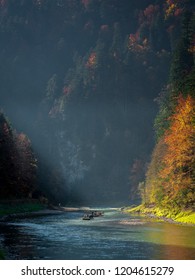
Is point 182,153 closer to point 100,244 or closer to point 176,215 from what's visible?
point 176,215

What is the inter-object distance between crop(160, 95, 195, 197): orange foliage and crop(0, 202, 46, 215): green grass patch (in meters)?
29.7

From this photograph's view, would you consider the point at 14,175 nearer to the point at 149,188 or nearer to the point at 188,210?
the point at 149,188

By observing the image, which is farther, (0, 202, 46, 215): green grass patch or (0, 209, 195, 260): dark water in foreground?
(0, 202, 46, 215): green grass patch

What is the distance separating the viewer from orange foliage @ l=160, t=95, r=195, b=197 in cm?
5838

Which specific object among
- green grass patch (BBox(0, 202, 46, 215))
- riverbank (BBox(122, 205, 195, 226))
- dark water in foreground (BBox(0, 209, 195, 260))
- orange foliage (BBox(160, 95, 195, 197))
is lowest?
dark water in foreground (BBox(0, 209, 195, 260))

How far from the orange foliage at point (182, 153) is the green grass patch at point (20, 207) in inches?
1167

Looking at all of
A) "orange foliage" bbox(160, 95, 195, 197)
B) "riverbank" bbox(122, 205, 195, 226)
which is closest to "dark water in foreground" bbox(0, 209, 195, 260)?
"riverbank" bbox(122, 205, 195, 226)

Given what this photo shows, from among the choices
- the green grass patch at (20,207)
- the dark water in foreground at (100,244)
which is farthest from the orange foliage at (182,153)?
the green grass patch at (20,207)

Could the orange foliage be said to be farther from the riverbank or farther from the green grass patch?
the green grass patch

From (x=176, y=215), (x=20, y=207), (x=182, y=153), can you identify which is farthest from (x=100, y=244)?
(x=20, y=207)

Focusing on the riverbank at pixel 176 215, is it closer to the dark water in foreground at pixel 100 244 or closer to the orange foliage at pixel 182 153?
the orange foliage at pixel 182 153

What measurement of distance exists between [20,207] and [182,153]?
40149 mm

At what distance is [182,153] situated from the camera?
2330 inches

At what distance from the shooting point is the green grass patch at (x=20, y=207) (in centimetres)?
7810
